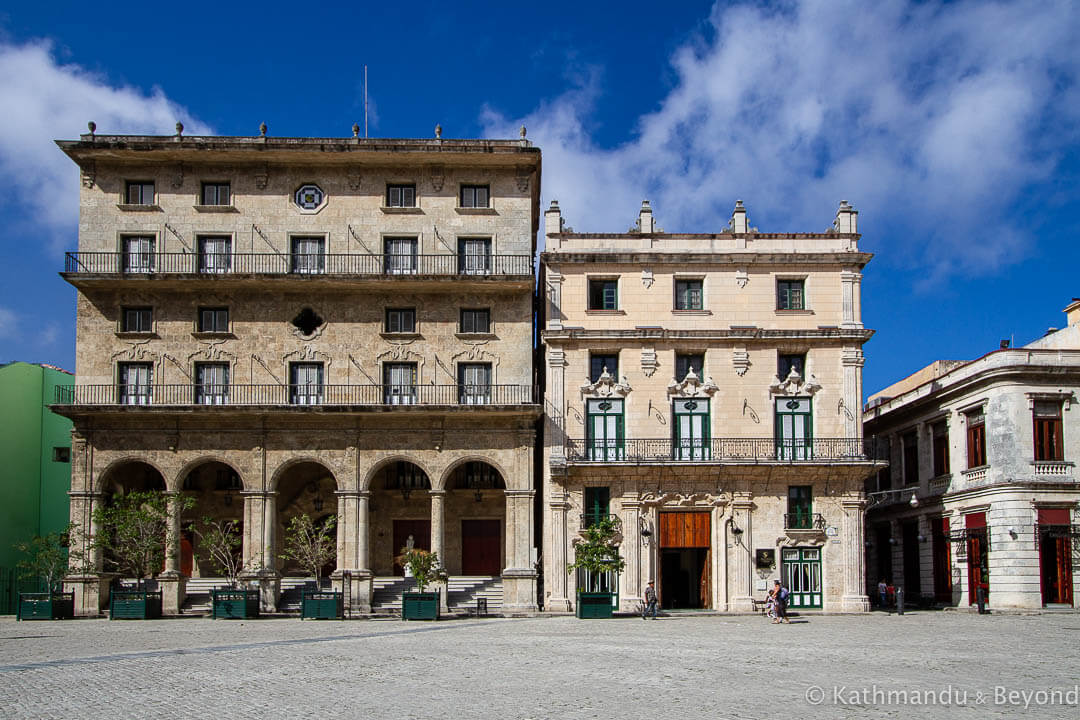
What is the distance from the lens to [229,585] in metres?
41.9

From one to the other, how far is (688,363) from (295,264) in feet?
51.9

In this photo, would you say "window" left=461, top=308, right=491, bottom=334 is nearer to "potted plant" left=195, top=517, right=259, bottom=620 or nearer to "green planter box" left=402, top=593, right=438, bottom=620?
"green planter box" left=402, top=593, right=438, bottom=620

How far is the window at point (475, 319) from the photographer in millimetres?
43469

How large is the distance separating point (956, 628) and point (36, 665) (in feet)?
77.3

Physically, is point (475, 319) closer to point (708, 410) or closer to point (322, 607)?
point (708, 410)

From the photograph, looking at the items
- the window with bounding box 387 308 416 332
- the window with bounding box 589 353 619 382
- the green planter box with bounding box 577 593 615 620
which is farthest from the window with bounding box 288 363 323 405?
the green planter box with bounding box 577 593 615 620

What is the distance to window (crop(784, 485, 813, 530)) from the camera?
41.6 m

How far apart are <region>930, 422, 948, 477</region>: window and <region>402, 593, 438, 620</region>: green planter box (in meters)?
21.7

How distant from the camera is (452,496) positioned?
4553 centimetres

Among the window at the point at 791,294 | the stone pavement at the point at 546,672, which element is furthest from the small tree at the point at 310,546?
the window at the point at 791,294

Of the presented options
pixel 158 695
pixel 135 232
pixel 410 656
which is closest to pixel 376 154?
pixel 135 232

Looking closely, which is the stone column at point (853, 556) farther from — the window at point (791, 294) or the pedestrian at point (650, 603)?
the pedestrian at point (650, 603)

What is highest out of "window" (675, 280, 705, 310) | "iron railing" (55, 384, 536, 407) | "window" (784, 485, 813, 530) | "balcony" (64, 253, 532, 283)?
"balcony" (64, 253, 532, 283)

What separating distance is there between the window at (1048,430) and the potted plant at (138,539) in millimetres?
30972
